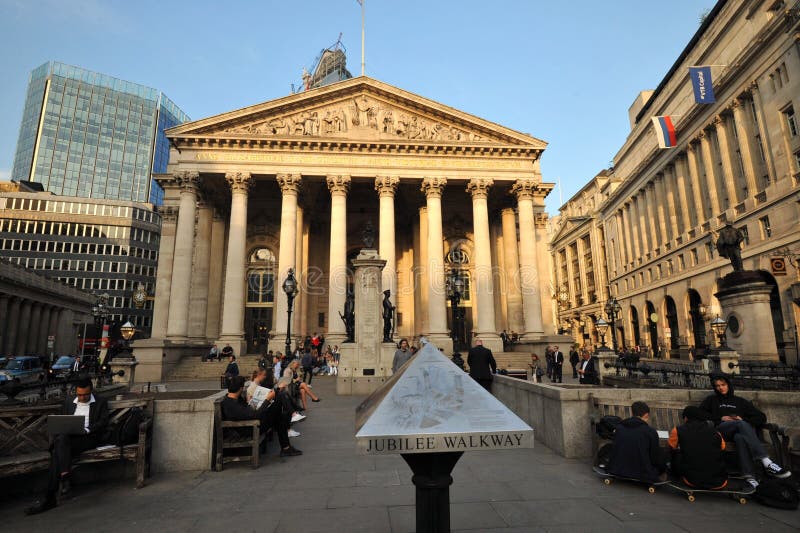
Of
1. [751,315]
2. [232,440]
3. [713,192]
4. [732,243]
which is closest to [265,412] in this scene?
[232,440]

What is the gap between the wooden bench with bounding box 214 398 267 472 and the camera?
21.6 ft

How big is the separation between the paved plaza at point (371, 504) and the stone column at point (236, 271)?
2033cm

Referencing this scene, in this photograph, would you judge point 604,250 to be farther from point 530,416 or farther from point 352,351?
point 530,416

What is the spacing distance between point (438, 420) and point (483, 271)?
85.9ft

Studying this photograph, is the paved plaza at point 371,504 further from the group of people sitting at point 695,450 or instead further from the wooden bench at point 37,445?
the wooden bench at point 37,445

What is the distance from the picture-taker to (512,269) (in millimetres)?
32219

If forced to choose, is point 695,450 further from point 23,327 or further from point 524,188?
point 23,327

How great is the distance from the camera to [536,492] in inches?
210

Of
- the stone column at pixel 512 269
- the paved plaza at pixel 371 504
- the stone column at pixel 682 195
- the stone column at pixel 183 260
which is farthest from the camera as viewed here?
the stone column at pixel 682 195

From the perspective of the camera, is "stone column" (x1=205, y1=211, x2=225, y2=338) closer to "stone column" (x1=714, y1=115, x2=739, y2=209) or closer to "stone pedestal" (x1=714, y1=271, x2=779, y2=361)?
"stone pedestal" (x1=714, y1=271, x2=779, y2=361)

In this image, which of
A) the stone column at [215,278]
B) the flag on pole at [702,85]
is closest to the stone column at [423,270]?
the stone column at [215,278]

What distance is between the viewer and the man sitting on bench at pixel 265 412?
6758 millimetres

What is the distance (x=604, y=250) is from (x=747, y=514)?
6166 centimetres

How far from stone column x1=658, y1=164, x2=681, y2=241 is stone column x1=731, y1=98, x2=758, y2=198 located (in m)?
9.66
